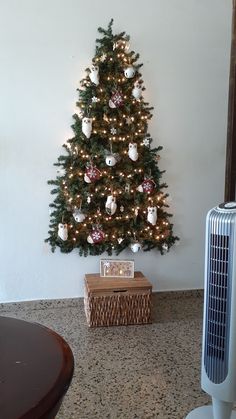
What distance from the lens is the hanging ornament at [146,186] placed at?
307cm

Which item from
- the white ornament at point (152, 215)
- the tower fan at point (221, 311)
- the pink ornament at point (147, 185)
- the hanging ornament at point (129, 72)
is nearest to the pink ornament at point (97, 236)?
the white ornament at point (152, 215)

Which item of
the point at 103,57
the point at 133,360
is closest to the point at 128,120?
the point at 103,57

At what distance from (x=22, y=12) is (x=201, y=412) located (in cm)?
294

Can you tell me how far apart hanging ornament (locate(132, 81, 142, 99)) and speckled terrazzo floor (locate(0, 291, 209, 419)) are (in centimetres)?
174

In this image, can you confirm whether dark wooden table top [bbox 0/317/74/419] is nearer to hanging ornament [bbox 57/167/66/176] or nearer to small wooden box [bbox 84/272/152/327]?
small wooden box [bbox 84/272/152/327]

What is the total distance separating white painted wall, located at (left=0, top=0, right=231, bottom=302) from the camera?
115 inches

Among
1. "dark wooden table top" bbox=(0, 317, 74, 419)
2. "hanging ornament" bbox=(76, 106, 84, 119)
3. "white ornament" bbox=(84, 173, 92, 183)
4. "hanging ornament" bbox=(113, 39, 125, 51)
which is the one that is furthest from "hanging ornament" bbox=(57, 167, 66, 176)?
"dark wooden table top" bbox=(0, 317, 74, 419)

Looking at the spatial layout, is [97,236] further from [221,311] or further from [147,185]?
[221,311]

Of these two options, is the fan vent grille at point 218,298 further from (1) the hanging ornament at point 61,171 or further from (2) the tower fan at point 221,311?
(1) the hanging ornament at point 61,171

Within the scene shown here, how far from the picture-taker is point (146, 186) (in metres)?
3.07

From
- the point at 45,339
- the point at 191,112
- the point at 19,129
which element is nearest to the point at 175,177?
the point at 191,112

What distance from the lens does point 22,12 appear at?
2.86 metres

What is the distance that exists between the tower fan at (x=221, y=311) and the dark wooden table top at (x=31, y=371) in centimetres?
85

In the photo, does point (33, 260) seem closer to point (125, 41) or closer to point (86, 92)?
point (86, 92)
